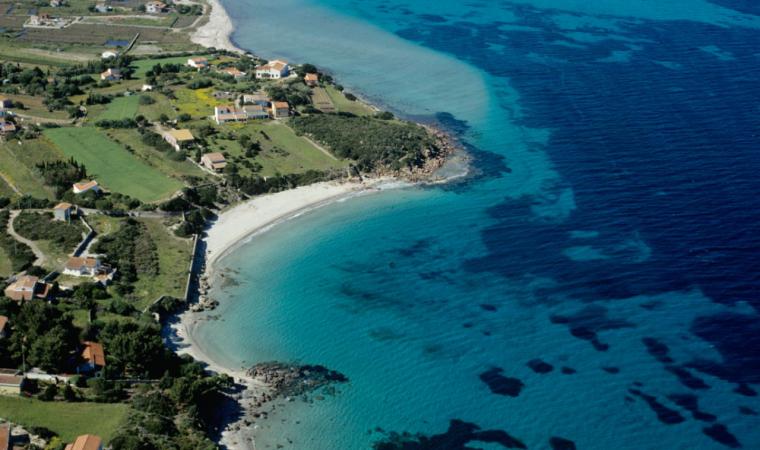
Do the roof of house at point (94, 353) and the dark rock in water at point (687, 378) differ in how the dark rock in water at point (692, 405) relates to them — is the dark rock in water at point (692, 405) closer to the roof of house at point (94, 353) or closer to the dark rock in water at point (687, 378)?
the dark rock in water at point (687, 378)

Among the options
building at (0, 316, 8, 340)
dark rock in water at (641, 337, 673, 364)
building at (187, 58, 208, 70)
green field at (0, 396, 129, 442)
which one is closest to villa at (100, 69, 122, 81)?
building at (187, 58, 208, 70)

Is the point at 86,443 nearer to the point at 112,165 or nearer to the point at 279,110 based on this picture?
the point at 112,165

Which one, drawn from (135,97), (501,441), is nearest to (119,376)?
(501,441)

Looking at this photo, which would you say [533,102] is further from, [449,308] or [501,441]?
[501,441]

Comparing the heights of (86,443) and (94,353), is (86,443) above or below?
above

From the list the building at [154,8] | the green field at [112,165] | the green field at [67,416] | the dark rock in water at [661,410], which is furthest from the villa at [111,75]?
the dark rock in water at [661,410]

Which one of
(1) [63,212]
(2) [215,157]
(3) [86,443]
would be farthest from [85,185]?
(3) [86,443]
